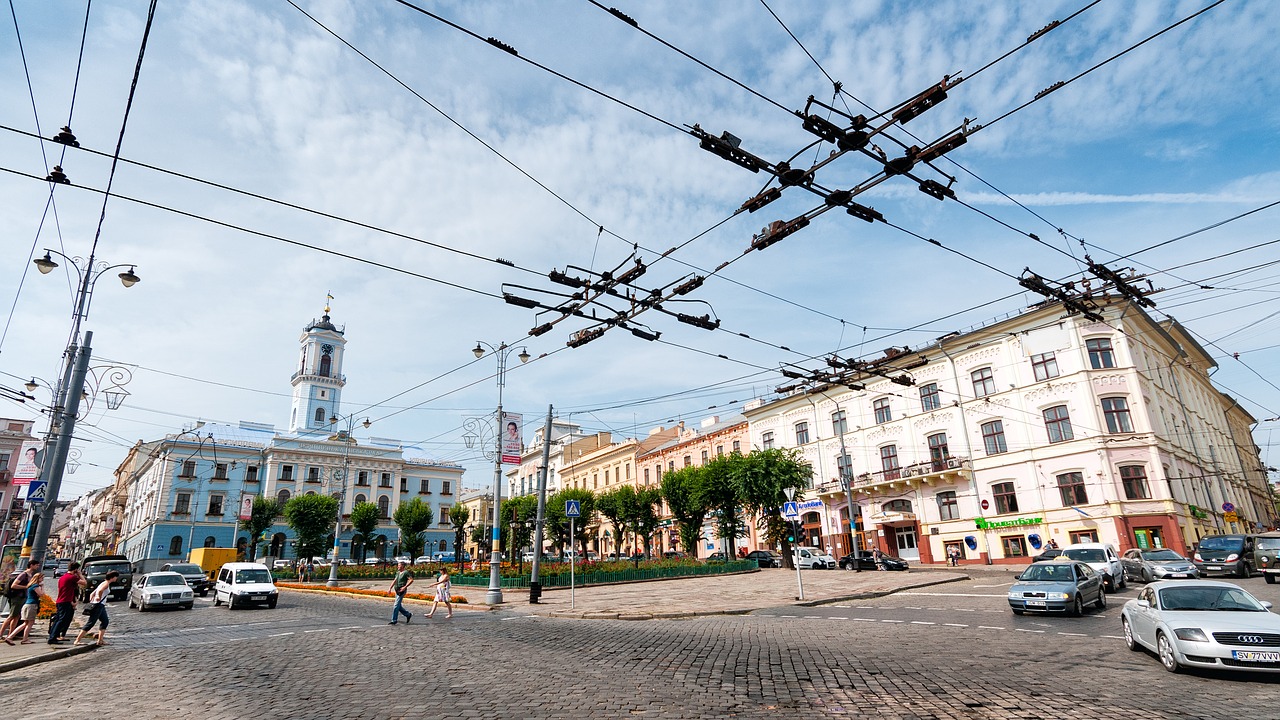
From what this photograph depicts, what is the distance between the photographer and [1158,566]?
22234 millimetres

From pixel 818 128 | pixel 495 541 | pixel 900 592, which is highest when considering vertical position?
pixel 818 128

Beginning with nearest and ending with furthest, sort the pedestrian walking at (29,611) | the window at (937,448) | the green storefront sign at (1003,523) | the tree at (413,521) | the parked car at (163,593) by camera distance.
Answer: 1. the pedestrian walking at (29,611)
2. the parked car at (163,593)
3. the green storefront sign at (1003,523)
4. the window at (937,448)
5. the tree at (413,521)

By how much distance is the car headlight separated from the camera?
8607 mm

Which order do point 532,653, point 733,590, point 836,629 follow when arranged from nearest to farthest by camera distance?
1. point 532,653
2. point 836,629
3. point 733,590

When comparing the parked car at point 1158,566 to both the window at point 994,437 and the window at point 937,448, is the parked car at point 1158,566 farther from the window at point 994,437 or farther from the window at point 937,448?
the window at point 937,448

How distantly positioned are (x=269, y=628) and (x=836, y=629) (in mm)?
13836

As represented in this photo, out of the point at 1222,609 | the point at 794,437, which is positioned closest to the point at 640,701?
the point at 1222,609

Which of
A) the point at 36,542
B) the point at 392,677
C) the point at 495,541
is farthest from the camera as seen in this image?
the point at 495,541

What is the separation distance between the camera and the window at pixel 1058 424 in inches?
1437

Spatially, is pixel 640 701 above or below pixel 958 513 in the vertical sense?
below

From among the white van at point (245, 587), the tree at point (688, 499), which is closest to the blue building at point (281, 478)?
the tree at point (688, 499)

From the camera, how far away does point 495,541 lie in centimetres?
2197

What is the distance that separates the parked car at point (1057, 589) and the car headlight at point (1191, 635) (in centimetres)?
658

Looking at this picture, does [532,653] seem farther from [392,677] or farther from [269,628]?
[269,628]
